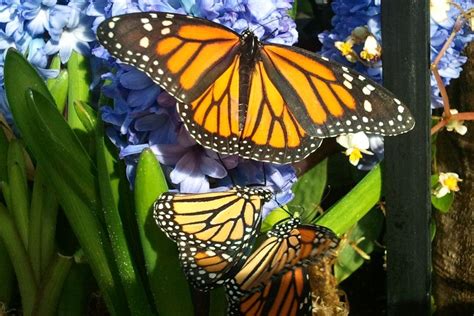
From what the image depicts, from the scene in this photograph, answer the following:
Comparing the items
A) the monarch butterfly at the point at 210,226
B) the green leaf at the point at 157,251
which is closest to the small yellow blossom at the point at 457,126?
the monarch butterfly at the point at 210,226

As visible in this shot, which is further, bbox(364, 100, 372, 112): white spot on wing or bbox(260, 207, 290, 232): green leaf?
bbox(260, 207, 290, 232): green leaf

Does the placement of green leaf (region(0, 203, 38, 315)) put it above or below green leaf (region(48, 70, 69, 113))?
below

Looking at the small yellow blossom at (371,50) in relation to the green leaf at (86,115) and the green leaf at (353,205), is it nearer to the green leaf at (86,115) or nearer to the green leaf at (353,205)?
the green leaf at (353,205)

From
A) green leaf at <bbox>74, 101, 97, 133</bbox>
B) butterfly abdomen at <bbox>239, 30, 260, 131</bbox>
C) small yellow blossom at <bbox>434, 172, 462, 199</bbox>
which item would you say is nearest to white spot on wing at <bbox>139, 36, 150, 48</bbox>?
butterfly abdomen at <bbox>239, 30, 260, 131</bbox>

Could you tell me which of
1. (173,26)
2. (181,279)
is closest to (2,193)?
(181,279)

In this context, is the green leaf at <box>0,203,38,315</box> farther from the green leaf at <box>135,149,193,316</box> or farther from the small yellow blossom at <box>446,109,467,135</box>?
the small yellow blossom at <box>446,109,467,135</box>
